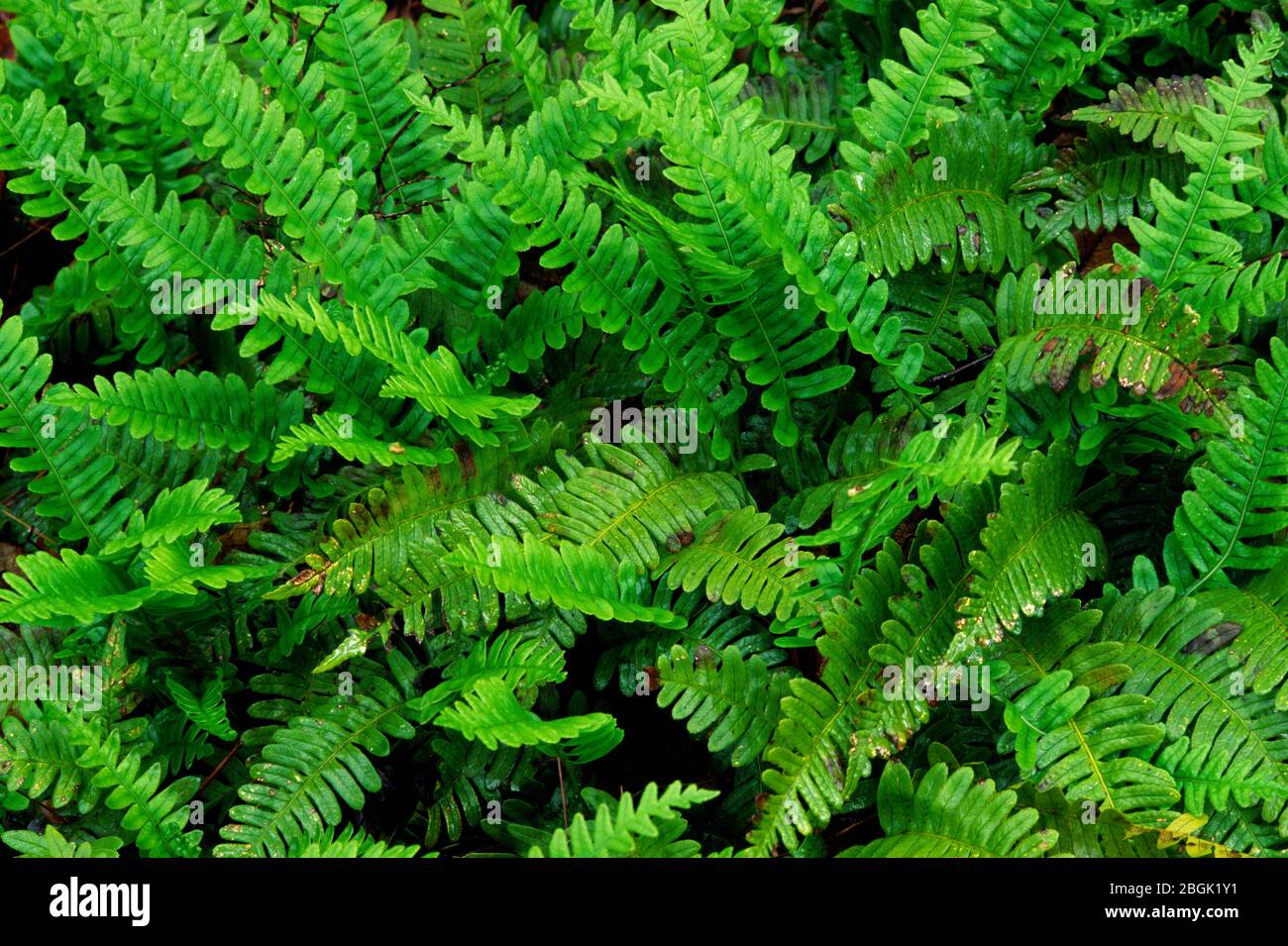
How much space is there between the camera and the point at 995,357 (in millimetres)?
2965

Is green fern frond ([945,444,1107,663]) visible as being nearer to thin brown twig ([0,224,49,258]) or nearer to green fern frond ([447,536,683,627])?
green fern frond ([447,536,683,627])

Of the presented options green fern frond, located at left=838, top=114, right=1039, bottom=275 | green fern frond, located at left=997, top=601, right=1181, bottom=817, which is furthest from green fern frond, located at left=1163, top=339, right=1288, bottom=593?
green fern frond, located at left=838, top=114, right=1039, bottom=275

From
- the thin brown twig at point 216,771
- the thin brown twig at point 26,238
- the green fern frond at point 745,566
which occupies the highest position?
the thin brown twig at point 26,238

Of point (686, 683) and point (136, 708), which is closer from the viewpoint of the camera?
point (686, 683)

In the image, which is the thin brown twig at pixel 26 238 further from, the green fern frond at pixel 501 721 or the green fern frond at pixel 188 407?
the green fern frond at pixel 501 721

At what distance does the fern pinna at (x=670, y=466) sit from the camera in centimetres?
260

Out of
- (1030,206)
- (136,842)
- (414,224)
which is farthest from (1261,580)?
(136,842)

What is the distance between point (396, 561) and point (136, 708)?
91 centimetres

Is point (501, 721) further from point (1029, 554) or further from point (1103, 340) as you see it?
point (1103, 340)

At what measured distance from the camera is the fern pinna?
260 centimetres

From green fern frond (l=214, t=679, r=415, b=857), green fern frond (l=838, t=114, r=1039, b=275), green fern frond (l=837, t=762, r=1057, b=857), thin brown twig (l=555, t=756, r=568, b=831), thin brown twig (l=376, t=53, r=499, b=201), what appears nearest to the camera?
green fern frond (l=837, t=762, r=1057, b=857)

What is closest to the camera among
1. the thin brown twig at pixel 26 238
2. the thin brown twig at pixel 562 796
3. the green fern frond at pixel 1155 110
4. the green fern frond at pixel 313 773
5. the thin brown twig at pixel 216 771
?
the green fern frond at pixel 313 773

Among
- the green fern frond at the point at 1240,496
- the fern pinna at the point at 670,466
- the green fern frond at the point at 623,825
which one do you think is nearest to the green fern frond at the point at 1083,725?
the fern pinna at the point at 670,466

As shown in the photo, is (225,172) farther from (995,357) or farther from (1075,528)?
(1075,528)
